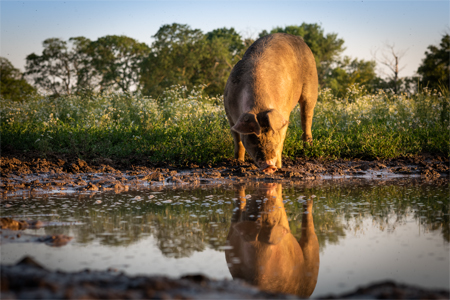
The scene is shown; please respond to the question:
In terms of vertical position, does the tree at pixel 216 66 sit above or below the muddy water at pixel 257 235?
above

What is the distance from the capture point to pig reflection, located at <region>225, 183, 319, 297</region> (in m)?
2.55

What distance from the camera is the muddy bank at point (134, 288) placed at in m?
1.96

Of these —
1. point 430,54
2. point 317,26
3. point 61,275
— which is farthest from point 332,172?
point 317,26

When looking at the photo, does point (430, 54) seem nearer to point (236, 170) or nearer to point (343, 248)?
point (236, 170)

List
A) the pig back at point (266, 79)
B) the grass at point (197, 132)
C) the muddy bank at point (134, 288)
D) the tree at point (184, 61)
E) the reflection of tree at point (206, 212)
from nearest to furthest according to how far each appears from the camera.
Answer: the muddy bank at point (134, 288), the reflection of tree at point (206, 212), the pig back at point (266, 79), the grass at point (197, 132), the tree at point (184, 61)

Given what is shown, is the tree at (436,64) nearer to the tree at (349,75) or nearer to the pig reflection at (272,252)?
the tree at (349,75)

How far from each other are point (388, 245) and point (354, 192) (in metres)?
2.31

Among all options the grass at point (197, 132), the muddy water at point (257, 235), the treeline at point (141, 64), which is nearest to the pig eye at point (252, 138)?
the muddy water at point (257, 235)

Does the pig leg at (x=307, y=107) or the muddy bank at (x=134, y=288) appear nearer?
the muddy bank at (x=134, y=288)

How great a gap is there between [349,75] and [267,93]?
4899 centimetres

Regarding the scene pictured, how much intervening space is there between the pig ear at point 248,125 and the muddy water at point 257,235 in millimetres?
868

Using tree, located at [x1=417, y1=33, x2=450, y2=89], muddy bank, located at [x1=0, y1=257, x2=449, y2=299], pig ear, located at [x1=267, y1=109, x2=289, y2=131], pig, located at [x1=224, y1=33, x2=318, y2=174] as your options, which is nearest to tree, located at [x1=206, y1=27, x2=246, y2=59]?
tree, located at [x1=417, y1=33, x2=450, y2=89]

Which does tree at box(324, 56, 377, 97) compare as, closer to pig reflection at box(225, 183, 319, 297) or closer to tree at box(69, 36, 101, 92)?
tree at box(69, 36, 101, 92)

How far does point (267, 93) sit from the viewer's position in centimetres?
633
